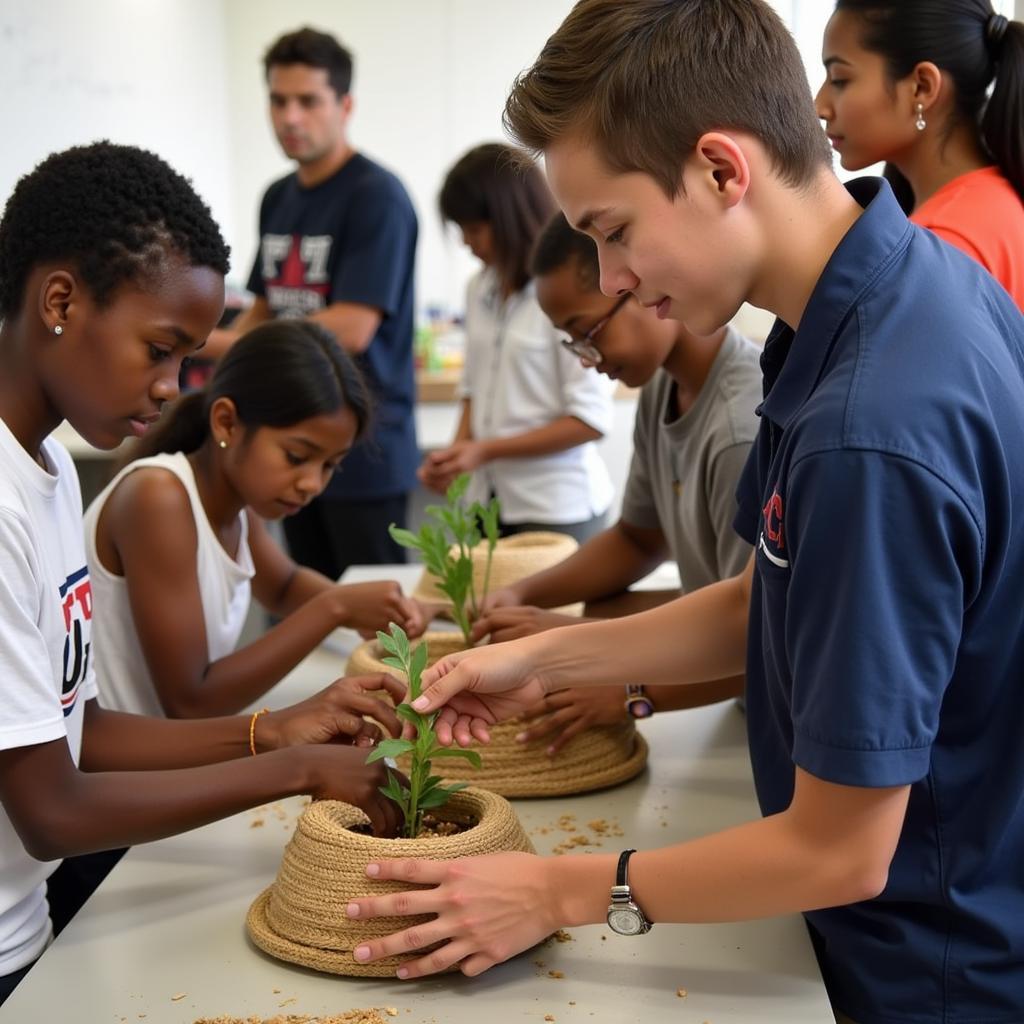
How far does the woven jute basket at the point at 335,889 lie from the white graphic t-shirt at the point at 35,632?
0.76ft

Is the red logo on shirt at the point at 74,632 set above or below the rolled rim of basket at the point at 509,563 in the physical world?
above

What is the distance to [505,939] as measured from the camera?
96cm

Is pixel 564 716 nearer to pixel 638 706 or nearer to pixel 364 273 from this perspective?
pixel 638 706

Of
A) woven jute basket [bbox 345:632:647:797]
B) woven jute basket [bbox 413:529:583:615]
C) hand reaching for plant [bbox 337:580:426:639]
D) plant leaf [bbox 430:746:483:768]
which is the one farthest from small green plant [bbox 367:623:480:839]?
woven jute basket [bbox 413:529:583:615]

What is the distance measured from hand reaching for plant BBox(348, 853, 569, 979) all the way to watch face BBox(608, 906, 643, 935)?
0.13 feet

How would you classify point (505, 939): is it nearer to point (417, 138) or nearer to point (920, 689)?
point (920, 689)

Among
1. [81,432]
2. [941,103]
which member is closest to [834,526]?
[81,432]

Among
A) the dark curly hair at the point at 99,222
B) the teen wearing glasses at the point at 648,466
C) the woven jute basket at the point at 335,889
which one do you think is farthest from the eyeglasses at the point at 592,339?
the woven jute basket at the point at 335,889

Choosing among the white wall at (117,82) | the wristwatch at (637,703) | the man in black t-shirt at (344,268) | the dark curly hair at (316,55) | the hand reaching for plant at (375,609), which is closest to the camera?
the wristwatch at (637,703)

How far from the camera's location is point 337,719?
1.29 meters

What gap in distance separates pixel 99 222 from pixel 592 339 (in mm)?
798

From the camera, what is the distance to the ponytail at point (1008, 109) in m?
1.73

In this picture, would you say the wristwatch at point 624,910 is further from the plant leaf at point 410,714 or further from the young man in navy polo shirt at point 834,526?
the plant leaf at point 410,714

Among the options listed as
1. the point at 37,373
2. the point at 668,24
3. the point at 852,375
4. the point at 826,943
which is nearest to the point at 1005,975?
the point at 826,943
